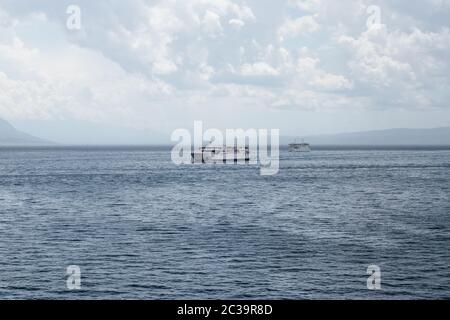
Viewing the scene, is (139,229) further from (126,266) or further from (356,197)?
(356,197)

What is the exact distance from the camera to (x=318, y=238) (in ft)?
171

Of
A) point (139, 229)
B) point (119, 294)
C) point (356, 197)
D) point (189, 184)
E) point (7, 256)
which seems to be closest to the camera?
point (119, 294)

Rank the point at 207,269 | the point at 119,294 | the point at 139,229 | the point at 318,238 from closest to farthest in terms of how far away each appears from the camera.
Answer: the point at 119,294, the point at 207,269, the point at 318,238, the point at 139,229

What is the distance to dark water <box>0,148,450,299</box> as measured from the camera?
35969mm

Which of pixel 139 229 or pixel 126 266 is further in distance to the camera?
pixel 139 229

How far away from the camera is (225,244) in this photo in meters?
49.4

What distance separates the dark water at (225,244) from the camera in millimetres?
35969

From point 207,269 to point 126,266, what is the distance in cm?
639
